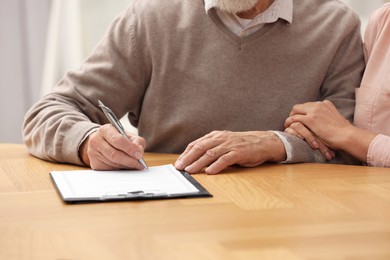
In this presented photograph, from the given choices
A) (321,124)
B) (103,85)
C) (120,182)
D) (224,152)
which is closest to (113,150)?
(120,182)

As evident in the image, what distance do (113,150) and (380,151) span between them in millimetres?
623

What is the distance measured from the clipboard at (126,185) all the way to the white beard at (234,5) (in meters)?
0.51

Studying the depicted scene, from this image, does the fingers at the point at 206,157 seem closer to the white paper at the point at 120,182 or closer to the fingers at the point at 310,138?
the white paper at the point at 120,182

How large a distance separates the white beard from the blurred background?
107cm

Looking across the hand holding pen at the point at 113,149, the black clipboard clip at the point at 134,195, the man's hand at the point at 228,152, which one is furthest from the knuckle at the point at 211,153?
the black clipboard clip at the point at 134,195

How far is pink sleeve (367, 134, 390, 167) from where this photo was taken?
66.7 inches

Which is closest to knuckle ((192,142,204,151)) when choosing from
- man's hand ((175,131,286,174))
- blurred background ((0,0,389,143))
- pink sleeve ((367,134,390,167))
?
man's hand ((175,131,286,174))

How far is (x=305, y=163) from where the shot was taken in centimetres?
173

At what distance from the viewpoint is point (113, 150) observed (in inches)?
60.7

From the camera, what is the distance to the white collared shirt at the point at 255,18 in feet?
6.35

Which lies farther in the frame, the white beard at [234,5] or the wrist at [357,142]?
the white beard at [234,5]

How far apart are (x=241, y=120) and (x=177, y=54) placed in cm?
25

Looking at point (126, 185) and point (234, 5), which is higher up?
point (234, 5)

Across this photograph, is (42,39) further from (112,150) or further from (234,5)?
(112,150)
